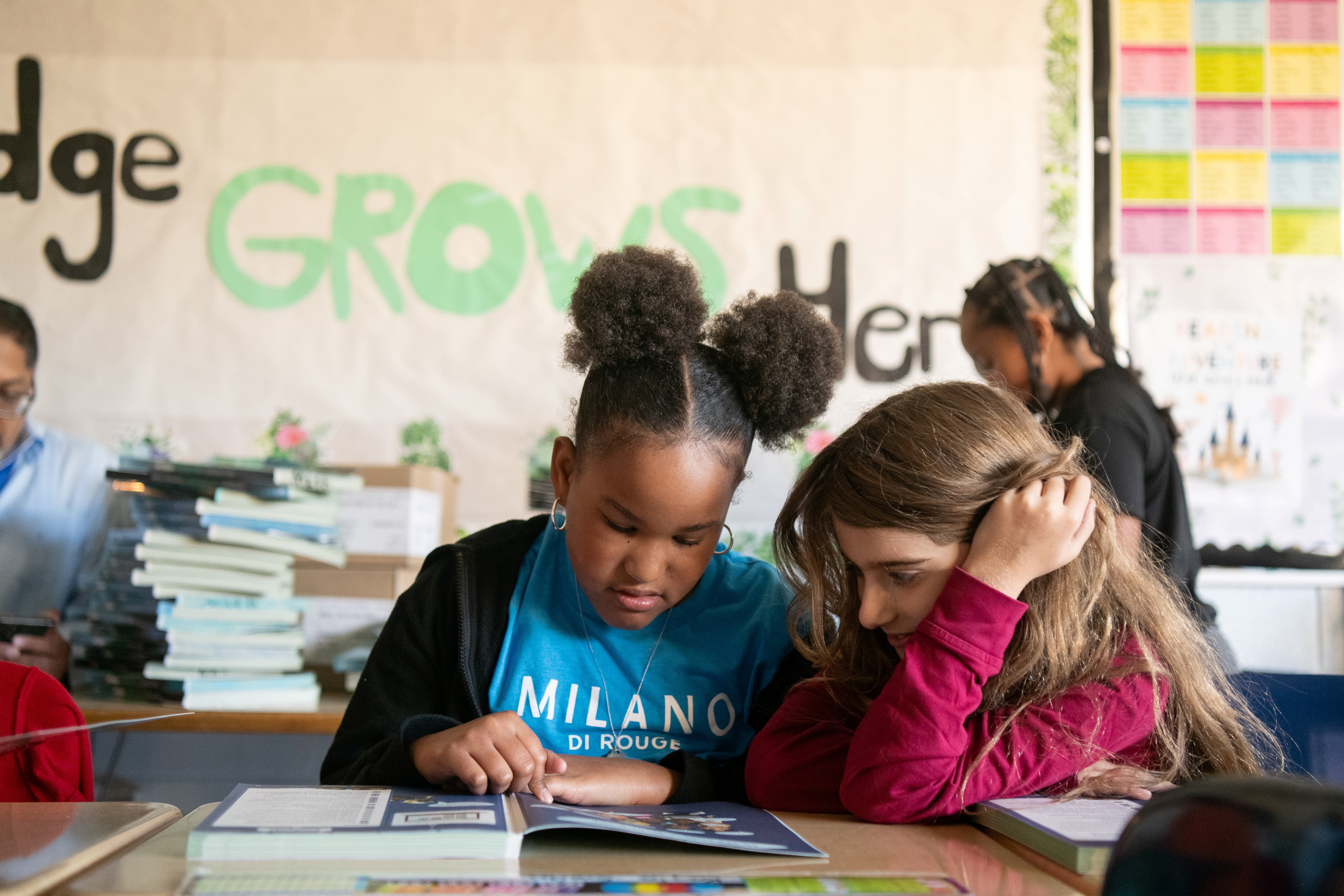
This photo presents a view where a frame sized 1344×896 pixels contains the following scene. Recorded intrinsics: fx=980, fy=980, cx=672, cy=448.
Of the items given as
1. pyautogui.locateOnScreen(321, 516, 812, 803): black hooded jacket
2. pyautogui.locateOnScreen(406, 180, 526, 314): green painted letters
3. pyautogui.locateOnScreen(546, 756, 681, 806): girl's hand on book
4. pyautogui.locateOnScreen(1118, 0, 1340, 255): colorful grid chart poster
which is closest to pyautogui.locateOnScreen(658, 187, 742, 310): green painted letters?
pyautogui.locateOnScreen(406, 180, 526, 314): green painted letters

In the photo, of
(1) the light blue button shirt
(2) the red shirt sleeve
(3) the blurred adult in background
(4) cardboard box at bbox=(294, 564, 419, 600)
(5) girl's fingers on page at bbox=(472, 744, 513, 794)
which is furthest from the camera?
(1) the light blue button shirt

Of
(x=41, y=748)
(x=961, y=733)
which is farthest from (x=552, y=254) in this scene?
(x=961, y=733)

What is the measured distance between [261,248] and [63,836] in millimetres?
1605

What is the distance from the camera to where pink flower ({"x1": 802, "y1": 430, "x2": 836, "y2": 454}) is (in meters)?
2.05

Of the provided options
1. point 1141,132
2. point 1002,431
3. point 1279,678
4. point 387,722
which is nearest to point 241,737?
point 387,722

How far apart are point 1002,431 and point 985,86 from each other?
1.43 metres

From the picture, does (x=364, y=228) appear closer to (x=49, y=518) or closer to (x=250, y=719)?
(x=49, y=518)

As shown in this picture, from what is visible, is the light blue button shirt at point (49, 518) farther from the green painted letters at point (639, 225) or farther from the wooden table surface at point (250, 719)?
the green painted letters at point (639, 225)

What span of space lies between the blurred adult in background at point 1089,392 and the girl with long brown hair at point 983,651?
0.56 metres

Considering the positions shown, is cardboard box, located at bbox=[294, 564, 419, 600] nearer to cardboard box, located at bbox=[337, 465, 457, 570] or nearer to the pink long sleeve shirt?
cardboard box, located at bbox=[337, 465, 457, 570]

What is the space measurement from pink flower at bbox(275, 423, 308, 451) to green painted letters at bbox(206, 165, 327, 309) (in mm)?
252

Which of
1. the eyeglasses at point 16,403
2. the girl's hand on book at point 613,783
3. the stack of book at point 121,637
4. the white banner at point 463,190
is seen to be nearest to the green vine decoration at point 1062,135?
the white banner at point 463,190

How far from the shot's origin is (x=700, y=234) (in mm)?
2061

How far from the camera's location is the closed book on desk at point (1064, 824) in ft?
1.95
